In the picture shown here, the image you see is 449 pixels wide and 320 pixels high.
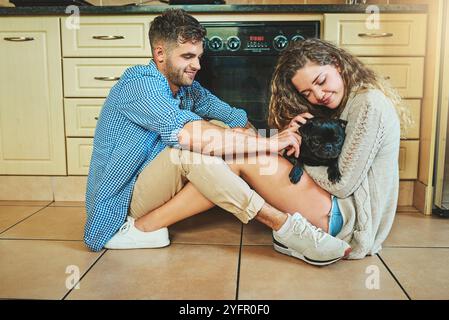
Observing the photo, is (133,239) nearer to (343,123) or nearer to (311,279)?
(311,279)

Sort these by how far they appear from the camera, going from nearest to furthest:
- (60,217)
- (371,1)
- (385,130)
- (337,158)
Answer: (385,130) → (337,158) → (60,217) → (371,1)

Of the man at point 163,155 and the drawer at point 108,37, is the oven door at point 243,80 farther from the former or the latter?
the man at point 163,155

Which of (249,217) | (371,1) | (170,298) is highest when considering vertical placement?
(371,1)

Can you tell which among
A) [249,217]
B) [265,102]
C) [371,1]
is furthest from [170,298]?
[371,1]

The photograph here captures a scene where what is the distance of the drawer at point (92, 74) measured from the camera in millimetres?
2291

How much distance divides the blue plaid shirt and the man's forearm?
0.10 feet

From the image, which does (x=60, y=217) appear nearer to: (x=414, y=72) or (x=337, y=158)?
(x=337, y=158)

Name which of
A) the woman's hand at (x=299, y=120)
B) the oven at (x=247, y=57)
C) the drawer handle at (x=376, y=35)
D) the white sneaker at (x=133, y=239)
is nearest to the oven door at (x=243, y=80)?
the oven at (x=247, y=57)

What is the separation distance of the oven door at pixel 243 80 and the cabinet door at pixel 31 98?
749 mm

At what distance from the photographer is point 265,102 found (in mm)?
2312

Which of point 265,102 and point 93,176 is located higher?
point 265,102

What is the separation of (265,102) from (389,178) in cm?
90

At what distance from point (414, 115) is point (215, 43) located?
1.03 metres

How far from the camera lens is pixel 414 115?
2256mm
